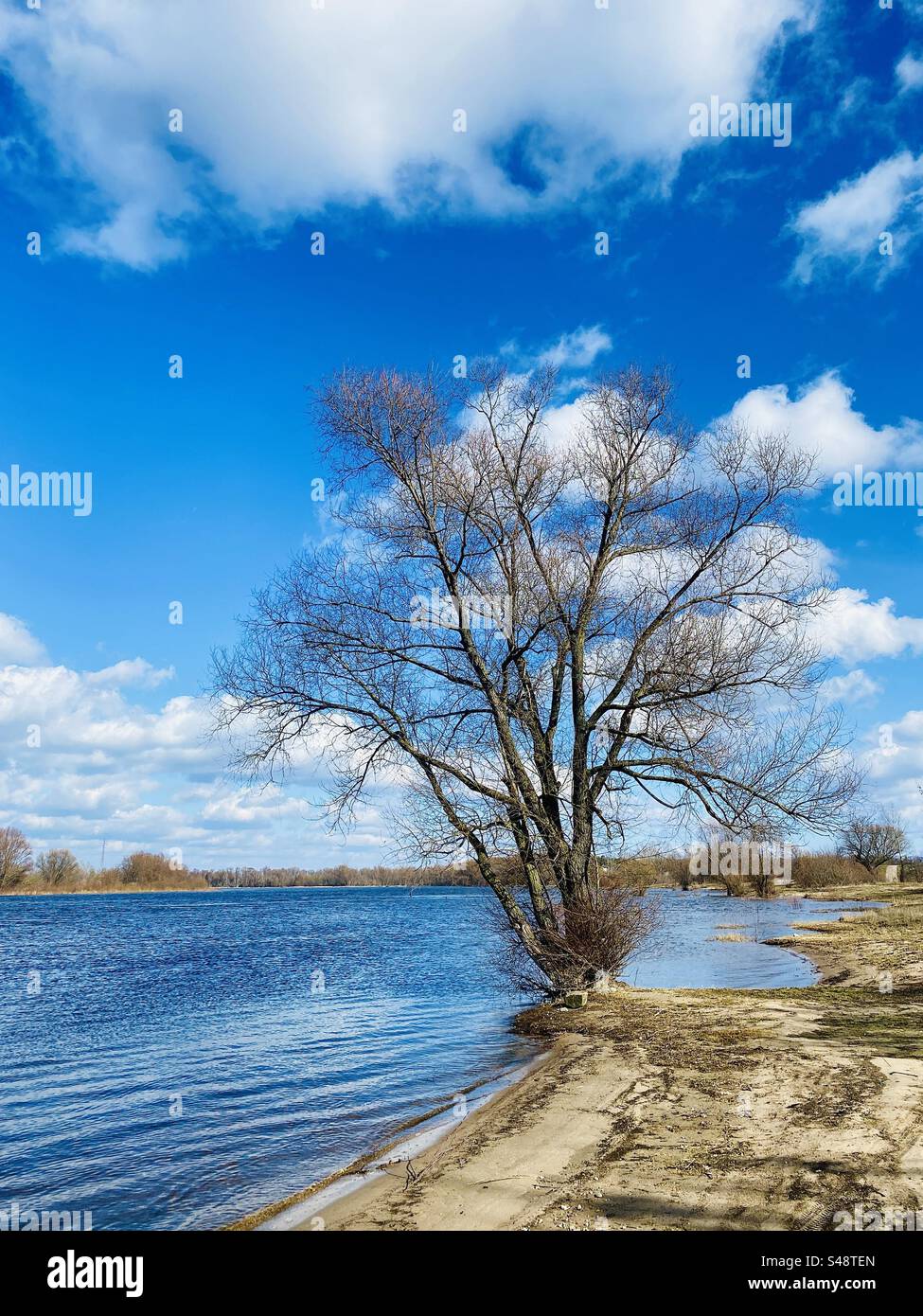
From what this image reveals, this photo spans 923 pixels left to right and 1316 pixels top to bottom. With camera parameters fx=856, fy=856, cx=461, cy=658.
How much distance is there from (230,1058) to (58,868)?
12364cm

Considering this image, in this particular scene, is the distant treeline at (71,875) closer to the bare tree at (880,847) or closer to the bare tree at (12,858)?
→ the bare tree at (12,858)

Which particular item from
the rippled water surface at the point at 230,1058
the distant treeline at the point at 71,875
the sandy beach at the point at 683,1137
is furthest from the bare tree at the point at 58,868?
the sandy beach at the point at 683,1137

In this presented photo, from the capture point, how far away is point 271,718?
16938 millimetres

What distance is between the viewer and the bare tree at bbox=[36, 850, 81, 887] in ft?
401

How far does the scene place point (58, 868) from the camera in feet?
409

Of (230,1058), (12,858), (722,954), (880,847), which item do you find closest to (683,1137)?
(230,1058)

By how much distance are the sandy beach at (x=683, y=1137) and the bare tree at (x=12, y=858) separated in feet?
374

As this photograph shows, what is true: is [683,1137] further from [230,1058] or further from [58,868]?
[58,868]

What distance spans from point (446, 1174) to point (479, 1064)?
6728 millimetres

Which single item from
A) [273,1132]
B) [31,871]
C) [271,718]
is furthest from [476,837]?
[31,871]

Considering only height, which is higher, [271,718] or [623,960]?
[271,718]

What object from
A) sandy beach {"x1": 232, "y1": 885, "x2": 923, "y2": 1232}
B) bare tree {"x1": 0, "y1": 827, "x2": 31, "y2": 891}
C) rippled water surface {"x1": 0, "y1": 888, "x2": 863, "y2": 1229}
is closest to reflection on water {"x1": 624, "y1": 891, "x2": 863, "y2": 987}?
rippled water surface {"x1": 0, "y1": 888, "x2": 863, "y2": 1229}

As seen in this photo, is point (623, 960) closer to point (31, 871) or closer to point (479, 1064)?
point (479, 1064)

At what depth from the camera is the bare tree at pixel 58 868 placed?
122 m
